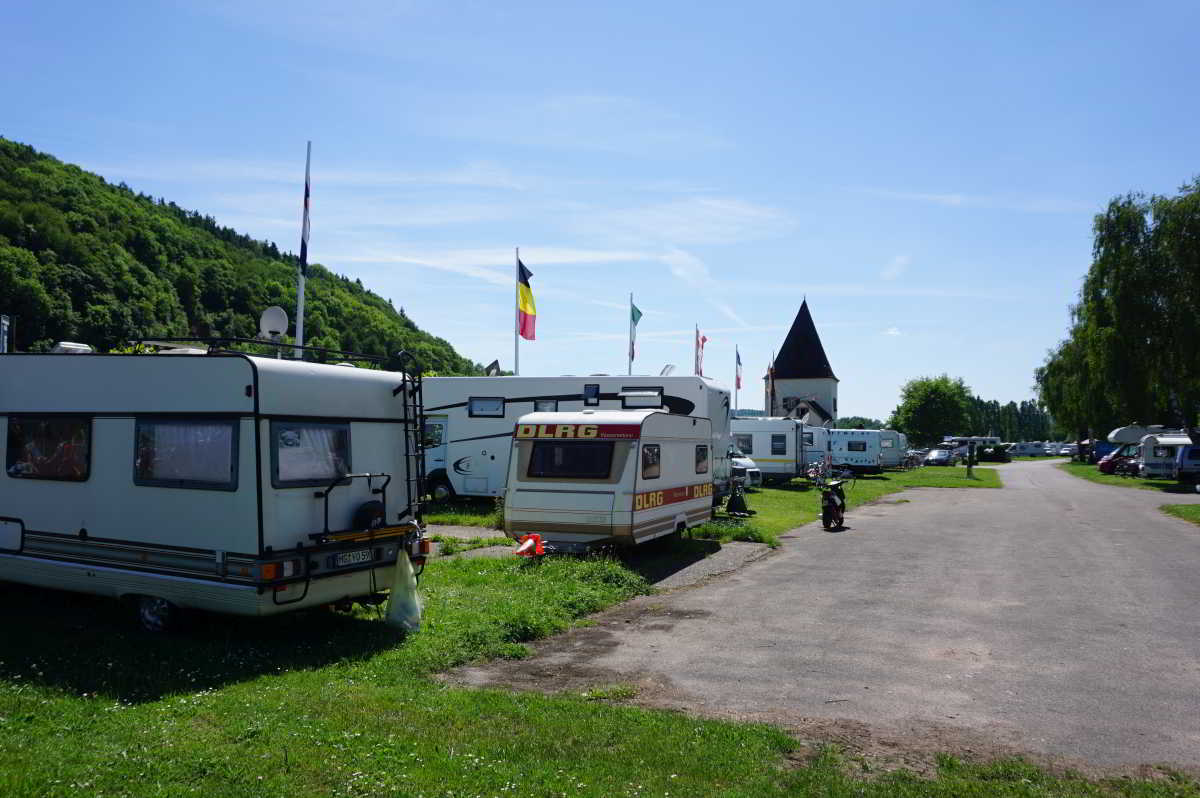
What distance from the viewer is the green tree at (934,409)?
8669 cm

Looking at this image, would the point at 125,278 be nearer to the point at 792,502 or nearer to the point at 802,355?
the point at 802,355

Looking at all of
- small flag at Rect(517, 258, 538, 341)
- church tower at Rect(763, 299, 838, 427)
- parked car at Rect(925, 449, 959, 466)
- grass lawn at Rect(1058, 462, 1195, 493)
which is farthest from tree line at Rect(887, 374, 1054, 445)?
small flag at Rect(517, 258, 538, 341)

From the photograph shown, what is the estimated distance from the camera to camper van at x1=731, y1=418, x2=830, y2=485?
1415 inches

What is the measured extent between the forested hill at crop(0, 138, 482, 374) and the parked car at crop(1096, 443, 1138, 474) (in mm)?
46015

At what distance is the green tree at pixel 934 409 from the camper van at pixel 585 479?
259 ft

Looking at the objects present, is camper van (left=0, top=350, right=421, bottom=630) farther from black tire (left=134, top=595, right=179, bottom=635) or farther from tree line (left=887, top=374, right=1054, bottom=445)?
tree line (left=887, top=374, right=1054, bottom=445)

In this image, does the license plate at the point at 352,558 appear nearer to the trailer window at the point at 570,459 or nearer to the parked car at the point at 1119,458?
the trailer window at the point at 570,459

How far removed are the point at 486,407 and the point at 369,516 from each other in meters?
14.6

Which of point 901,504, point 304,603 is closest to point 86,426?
point 304,603

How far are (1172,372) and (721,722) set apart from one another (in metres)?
41.9

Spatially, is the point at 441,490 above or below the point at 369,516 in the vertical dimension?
below

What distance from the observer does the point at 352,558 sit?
28.3ft

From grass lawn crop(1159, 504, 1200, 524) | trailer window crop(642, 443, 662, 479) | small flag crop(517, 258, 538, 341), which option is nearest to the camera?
trailer window crop(642, 443, 662, 479)

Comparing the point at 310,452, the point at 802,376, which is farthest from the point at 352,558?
the point at 802,376
